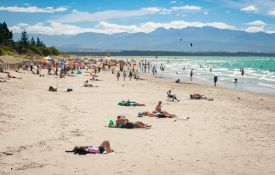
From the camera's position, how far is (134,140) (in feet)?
43.8

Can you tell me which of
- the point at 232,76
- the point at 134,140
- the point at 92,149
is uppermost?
the point at 92,149

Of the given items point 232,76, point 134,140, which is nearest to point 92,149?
point 134,140

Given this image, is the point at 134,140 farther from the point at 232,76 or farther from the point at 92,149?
the point at 232,76

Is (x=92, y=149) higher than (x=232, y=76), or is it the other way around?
(x=92, y=149)

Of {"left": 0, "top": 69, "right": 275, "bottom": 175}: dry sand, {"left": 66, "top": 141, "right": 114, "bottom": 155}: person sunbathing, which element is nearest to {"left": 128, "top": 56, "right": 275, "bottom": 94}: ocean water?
{"left": 0, "top": 69, "right": 275, "bottom": 175}: dry sand

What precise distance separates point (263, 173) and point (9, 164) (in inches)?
263

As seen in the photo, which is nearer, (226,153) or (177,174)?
(177,174)

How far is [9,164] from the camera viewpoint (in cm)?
981

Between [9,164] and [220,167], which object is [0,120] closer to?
[9,164]

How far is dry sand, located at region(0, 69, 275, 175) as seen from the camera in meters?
9.99

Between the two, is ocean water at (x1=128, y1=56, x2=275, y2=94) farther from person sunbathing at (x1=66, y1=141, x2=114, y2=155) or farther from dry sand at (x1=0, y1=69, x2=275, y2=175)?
person sunbathing at (x1=66, y1=141, x2=114, y2=155)

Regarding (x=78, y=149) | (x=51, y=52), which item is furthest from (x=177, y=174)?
(x=51, y=52)

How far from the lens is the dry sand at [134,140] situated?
9992mm

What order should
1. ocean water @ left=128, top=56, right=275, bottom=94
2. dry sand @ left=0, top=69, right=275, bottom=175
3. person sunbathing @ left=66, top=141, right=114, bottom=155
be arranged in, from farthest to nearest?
1. ocean water @ left=128, top=56, right=275, bottom=94
2. person sunbathing @ left=66, top=141, right=114, bottom=155
3. dry sand @ left=0, top=69, right=275, bottom=175
